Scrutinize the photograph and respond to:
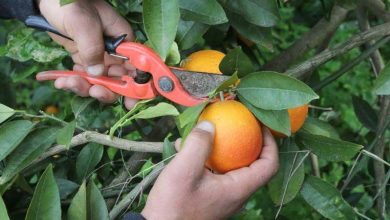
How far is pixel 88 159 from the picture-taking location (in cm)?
106

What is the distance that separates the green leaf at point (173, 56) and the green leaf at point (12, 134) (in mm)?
254

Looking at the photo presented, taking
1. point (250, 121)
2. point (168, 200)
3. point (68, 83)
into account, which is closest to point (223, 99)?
point (250, 121)

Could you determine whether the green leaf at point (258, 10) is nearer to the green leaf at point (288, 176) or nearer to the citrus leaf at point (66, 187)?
the green leaf at point (288, 176)

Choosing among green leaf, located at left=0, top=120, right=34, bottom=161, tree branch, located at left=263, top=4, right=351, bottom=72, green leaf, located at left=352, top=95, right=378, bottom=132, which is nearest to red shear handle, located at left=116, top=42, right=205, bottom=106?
green leaf, located at left=0, top=120, right=34, bottom=161

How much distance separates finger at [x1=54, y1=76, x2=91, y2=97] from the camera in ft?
3.21

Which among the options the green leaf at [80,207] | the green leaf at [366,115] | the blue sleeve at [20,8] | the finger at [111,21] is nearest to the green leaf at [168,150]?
the green leaf at [80,207]

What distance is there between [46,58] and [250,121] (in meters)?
0.47

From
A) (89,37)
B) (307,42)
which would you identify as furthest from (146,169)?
(307,42)

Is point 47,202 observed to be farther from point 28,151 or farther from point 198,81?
point 198,81

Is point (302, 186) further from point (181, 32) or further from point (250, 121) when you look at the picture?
point (181, 32)

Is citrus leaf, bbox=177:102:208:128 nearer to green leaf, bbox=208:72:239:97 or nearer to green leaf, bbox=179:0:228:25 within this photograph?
green leaf, bbox=208:72:239:97

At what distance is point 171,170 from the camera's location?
755mm

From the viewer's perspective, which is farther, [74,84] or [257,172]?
[74,84]

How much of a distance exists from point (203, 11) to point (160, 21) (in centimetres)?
9
